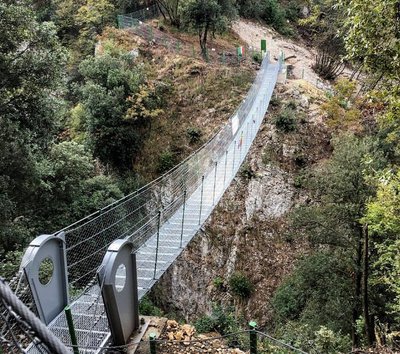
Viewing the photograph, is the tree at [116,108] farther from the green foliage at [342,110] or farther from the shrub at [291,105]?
the green foliage at [342,110]

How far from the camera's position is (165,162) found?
34.4ft

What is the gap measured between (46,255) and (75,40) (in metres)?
13.0

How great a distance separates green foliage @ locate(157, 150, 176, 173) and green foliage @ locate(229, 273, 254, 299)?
3163 mm

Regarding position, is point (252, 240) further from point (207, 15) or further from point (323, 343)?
point (207, 15)

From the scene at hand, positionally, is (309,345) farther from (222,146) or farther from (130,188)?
(130,188)

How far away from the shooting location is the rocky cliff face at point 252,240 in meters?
9.19

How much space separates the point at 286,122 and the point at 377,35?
6.76 m

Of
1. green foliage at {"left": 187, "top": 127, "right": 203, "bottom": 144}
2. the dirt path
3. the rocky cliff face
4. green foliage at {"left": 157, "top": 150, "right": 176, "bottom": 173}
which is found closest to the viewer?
the rocky cliff face

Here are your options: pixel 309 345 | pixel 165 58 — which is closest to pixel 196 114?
pixel 165 58

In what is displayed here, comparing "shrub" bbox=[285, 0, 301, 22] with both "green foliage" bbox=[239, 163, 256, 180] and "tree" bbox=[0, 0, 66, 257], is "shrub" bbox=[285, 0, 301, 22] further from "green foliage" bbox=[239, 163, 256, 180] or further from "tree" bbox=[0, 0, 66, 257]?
"tree" bbox=[0, 0, 66, 257]

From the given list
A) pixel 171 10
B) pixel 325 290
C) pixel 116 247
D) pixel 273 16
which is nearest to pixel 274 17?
pixel 273 16

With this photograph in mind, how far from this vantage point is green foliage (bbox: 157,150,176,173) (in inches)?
412

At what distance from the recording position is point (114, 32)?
13.3 m

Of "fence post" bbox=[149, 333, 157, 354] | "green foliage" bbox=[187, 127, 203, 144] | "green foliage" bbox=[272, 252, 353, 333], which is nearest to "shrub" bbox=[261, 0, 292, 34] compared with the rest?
"green foliage" bbox=[187, 127, 203, 144]
